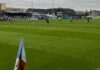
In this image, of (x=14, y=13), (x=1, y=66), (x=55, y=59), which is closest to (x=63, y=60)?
(x=55, y=59)

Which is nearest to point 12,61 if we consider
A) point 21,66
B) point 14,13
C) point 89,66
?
point 89,66

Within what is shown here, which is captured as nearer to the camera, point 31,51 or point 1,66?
point 1,66

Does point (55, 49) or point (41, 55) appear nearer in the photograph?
point (41, 55)

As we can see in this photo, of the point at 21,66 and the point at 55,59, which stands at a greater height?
the point at 21,66

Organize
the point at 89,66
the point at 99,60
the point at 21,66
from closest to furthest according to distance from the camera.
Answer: the point at 21,66
the point at 89,66
the point at 99,60

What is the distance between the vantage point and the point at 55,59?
54.3 feet

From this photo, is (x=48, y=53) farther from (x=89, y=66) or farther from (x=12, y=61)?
(x=89, y=66)

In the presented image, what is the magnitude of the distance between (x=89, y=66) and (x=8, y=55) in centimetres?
485

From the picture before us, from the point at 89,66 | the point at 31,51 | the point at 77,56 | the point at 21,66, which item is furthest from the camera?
the point at 31,51

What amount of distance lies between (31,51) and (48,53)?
→ 124 centimetres

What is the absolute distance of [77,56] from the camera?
17.3 metres

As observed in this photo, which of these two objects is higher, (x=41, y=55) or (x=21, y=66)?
(x=21, y=66)

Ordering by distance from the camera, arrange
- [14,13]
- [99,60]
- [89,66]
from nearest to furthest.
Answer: [89,66], [99,60], [14,13]

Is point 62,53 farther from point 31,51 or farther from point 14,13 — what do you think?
point 14,13
